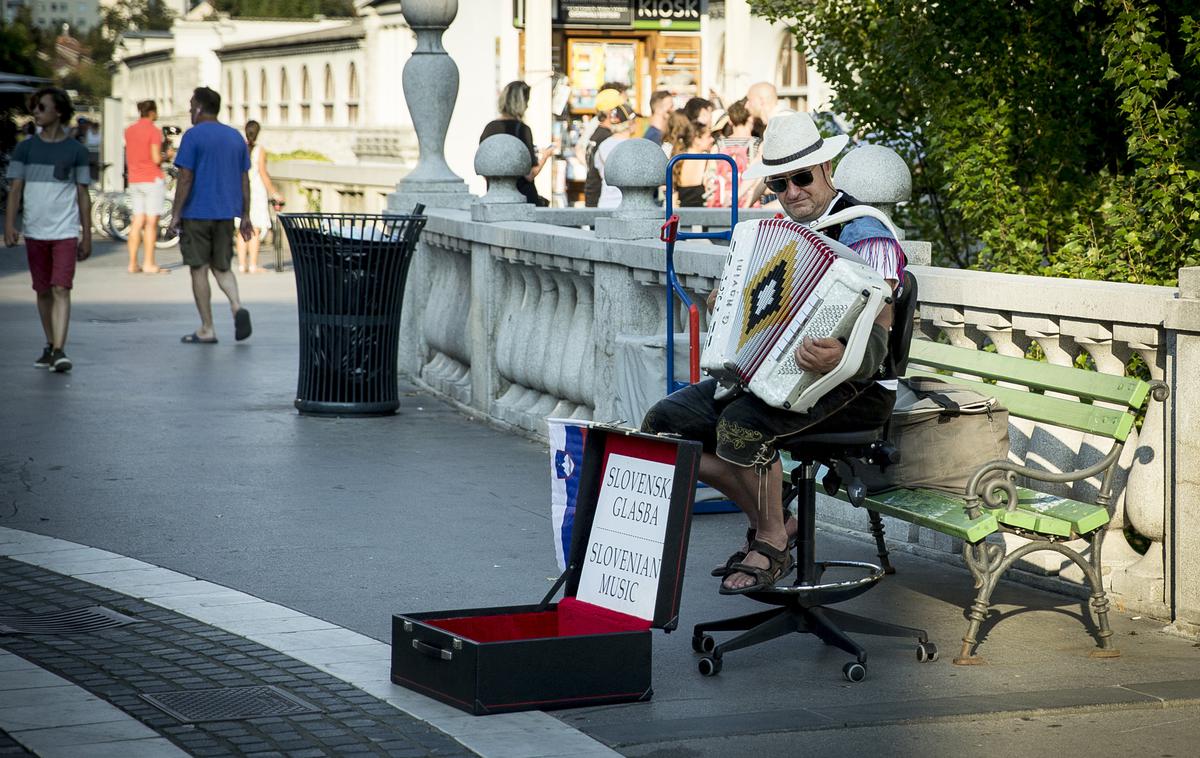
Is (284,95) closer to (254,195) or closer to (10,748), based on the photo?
(254,195)

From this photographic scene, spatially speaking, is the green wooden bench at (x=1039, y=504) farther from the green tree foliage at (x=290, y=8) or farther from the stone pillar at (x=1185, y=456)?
the green tree foliage at (x=290, y=8)

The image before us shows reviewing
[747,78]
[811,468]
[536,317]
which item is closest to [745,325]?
[811,468]

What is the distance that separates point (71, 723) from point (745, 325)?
2.30 meters

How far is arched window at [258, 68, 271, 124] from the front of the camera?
59.5 m

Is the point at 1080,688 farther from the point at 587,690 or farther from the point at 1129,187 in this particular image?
the point at 1129,187

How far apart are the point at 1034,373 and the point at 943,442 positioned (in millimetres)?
439

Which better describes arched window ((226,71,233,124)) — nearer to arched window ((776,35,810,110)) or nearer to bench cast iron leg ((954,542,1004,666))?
arched window ((776,35,810,110))

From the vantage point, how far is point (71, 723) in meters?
5.09

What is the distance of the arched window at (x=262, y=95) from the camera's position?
59531mm

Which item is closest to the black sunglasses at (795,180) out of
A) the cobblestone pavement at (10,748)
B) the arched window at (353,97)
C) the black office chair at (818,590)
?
the black office chair at (818,590)

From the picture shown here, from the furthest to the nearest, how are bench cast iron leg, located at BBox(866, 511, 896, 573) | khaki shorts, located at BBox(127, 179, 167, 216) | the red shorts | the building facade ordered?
the building facade < khaki shorts, located at BBox(127, 179, 167, 216) < the red shorts < bench cast iron leg, located at BBox(866, 511, 896, 573)

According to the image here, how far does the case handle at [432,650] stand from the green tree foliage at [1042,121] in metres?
4.07

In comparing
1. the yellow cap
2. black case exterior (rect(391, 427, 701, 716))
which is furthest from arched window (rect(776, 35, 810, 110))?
black case exterior (rect(391, 427, 701, 716))

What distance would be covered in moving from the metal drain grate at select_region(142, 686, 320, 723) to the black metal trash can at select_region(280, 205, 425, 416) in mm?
5950
